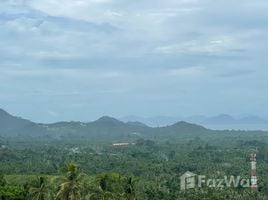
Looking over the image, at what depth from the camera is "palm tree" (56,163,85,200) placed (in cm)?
3662

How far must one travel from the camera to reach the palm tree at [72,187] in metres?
36.6

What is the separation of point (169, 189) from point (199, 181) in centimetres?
819

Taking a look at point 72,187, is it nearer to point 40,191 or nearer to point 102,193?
point 102,193

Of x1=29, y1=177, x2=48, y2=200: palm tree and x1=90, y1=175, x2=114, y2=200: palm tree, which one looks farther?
x1=29, y1=177, x2=48, y2=200: palm tree

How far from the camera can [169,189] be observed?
85062 millimetres

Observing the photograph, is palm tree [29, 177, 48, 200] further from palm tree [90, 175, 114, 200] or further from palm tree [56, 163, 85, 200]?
palm tree [56, 163, 85, 200]

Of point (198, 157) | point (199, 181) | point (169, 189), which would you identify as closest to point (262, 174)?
point (199, 181)

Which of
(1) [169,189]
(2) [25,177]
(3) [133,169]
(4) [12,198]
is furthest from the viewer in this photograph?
(3) [133,169]

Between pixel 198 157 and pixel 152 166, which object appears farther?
→ pixel 198 157

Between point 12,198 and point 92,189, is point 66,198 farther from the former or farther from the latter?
point 12,198
